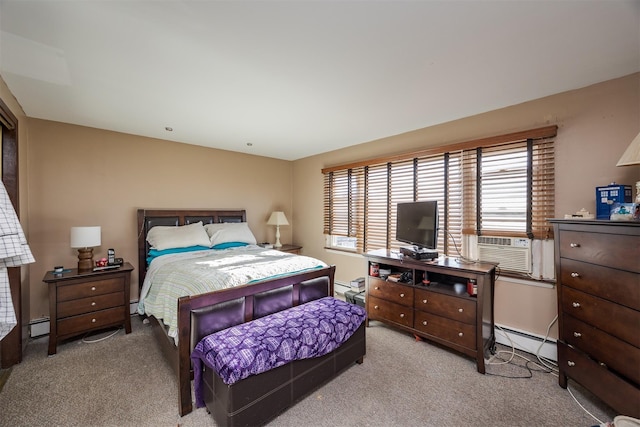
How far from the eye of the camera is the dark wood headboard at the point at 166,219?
3.45 metres

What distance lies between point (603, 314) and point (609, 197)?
866 millimetres

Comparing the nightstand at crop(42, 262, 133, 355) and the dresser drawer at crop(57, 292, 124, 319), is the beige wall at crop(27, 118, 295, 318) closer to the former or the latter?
the nightstand at crop(42, 262, 133, 355)

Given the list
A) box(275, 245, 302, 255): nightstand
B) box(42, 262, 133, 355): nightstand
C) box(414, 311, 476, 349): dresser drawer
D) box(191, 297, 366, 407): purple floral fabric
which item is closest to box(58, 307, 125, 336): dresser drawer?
box(42, 262, 133, 355): nightstand

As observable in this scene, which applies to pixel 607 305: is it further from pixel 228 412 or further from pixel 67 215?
pixel 67 215

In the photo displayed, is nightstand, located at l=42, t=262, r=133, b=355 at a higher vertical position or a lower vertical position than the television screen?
lower

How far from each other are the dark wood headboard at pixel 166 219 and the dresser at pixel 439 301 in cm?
250

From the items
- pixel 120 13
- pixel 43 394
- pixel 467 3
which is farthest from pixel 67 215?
pixel 467 3

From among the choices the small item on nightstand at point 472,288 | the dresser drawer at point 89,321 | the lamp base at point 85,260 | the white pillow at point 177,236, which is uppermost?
the white pillow at point 177,236

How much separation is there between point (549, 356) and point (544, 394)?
61 cm

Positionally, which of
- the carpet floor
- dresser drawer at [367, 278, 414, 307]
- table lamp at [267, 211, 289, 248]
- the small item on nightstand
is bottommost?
the carpet floor

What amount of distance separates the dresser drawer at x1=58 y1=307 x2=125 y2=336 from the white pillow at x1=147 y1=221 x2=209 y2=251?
81 cm

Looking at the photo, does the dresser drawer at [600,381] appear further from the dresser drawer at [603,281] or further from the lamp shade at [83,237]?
the lamp shade at [83,237]

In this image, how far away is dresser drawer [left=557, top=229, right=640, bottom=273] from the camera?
1.53 metres

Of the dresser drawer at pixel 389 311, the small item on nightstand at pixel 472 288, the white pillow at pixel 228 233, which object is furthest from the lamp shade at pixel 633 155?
the white pillow at pixel 228 233
